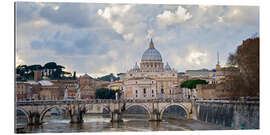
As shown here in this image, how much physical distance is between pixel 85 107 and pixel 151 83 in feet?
82.8

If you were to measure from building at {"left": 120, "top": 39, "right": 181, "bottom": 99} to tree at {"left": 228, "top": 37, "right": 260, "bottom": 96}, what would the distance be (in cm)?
2813

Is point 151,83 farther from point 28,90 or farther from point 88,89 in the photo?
point 28,90

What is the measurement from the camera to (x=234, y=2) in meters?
16.6

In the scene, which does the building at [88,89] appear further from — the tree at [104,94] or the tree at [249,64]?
the tree at [249,64]

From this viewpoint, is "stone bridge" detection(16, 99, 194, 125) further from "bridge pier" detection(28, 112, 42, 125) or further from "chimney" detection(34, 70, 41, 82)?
"chimney" detection(34, 70, 41, 82)

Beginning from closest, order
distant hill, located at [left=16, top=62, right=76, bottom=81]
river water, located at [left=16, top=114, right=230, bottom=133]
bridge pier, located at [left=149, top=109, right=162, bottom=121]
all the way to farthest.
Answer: river water, located at [left=16, top=114, right=230, bottom=133] → distant hill, located at [left=16, top=62, right=76, bottom=81] → bridge pier, located at [left=149, top=109, right=162, bottom=121]

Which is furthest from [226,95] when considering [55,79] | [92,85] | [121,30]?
[92,85]

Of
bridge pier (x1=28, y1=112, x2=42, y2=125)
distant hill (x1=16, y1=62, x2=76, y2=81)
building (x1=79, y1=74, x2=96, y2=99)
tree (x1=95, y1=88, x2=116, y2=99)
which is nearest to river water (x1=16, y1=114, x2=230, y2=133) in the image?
bridge pier (x1=28, y1=112, x2=42, y2=125)

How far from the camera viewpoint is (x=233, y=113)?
19.4 m

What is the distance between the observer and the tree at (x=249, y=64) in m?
16.8

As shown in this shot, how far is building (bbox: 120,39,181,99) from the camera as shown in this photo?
50344 mm

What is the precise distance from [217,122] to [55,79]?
1646 centimetres

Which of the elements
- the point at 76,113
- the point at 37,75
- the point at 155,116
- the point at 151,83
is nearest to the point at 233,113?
the point at 155,116

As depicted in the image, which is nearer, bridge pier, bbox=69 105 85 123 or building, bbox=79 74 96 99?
bridge pier, bbox=69 105 85 123
